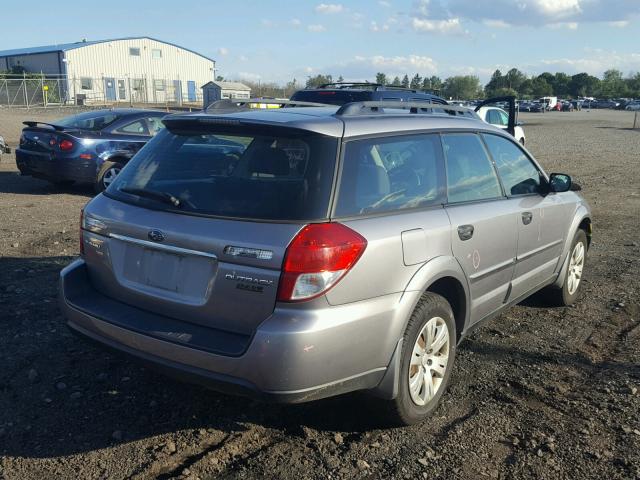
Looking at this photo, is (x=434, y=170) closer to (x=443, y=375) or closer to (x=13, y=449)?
(x=443, y=375)

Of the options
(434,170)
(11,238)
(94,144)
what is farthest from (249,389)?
(94,144)

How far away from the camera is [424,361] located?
3568 mm

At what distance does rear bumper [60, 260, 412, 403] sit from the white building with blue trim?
53766 millimetres

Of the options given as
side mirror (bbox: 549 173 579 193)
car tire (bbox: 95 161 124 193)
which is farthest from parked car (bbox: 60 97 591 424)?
car tire (bbox: 95 161 124 193)

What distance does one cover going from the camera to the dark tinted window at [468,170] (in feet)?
13.0

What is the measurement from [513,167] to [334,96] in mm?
5838

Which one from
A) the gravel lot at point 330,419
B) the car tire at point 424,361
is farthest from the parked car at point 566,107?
the car tire at point 424,361

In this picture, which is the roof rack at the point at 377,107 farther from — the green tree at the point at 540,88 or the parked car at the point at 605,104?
the green tree at the point at 540,88

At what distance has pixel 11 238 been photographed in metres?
7.46

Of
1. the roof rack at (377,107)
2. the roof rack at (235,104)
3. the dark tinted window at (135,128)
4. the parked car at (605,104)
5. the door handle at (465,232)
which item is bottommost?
the parked car at (605,104)

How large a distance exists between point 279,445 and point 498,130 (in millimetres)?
2865

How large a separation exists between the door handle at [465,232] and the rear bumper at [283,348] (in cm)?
72

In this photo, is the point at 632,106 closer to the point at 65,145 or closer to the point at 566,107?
the point at 566,107

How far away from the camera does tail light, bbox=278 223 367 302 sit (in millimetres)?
2883
